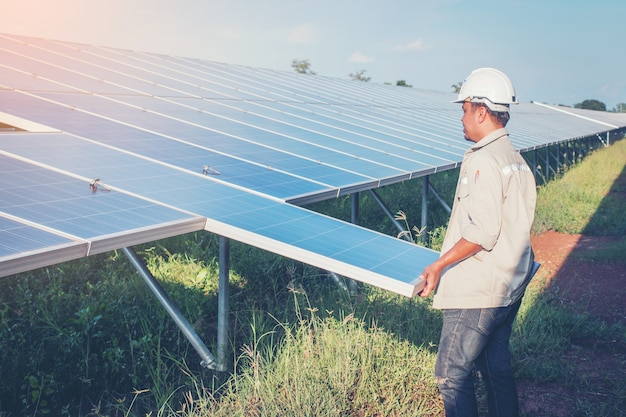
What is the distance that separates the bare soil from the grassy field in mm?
122

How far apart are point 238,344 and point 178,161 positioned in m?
1.83

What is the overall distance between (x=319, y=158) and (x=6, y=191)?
414 cm

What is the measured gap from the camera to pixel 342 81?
22500 millimetres

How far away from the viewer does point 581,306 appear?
8.43 m

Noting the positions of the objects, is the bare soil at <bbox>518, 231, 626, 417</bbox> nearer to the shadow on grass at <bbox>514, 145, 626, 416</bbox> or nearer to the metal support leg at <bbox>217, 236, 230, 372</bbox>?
the shadow on grass at <bbox>514, 145, 626, 416</bbox>

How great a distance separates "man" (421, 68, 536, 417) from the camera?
13.1ft

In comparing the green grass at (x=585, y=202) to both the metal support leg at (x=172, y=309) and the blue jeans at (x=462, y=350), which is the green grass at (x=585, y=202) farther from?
the blue jeans at (x=462, y=350)

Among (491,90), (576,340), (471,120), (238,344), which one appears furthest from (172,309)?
(576,340)

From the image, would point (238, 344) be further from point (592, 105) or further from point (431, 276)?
point (592, 105)

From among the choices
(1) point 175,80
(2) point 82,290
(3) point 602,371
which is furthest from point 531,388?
(1) point 175,80

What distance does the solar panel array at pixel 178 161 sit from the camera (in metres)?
4.32

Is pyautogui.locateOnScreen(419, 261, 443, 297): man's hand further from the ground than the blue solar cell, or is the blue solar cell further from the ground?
the blue solar cell

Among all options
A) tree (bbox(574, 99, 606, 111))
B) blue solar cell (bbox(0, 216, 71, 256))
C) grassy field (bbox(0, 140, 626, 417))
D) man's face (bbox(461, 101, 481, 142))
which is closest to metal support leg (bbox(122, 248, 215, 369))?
grassy field (bbox(0, 140, 626, 417))

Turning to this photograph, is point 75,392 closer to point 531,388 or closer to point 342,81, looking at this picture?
point 531,388
